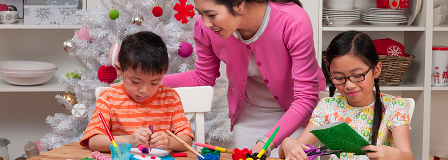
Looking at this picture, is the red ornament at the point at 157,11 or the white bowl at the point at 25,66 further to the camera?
the white bowl at the point at 25,66

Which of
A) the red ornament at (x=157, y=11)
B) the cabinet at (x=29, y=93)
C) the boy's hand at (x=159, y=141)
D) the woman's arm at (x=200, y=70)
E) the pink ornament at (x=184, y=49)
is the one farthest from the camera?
the cabinet at (x=29, y=93)

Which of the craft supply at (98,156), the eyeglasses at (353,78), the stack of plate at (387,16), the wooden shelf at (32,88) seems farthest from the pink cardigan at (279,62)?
the wooden shelf at (32,88)

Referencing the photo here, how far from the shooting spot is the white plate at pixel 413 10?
217 cm

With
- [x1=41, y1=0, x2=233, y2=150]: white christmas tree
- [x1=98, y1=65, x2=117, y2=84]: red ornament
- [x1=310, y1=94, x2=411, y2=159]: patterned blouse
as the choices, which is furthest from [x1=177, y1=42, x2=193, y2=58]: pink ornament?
[x1=310, y1=94, x2=411, y2=159]: patterned blouse

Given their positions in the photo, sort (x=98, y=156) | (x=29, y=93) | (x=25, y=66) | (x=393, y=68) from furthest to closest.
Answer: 1. (x=29, y=93)
2. (x=25, y=66)
3. (x=393, y=68)
4. (x=98, y=156)

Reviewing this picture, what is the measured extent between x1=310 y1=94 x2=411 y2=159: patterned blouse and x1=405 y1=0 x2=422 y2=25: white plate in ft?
4.01

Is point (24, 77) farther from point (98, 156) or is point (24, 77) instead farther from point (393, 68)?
point (393, 68)

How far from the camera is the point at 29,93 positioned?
265 centimetres

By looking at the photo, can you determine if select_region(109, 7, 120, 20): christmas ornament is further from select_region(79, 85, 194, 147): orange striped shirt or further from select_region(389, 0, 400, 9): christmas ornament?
select_region(389, 0, 400, 9): christmas ornament

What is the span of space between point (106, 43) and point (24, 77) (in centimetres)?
71

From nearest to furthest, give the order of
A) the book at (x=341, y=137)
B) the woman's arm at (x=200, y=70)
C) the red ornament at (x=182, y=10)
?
1. the book at (x=341, y=137)
2. the woman's arm at (x=200, y=70)
3. the red ornament at (x=182, y=10)

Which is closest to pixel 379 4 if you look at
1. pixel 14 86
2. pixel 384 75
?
pixel 384 75

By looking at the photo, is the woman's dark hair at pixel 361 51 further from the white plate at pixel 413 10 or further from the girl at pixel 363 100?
the white plate at pixel 413 10

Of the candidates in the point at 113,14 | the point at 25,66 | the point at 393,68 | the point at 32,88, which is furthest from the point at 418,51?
the point at 25,66
